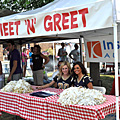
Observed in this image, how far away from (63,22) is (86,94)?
114 centimetres

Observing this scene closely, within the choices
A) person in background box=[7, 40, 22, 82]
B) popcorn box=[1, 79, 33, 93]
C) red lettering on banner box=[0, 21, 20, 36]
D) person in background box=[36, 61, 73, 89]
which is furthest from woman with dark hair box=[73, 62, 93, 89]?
person in background box=[7, 40, 22, 82]

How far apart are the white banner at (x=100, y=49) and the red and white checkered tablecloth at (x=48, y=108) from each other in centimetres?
287

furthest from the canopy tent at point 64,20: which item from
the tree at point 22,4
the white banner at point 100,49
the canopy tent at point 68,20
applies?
the tree at point 22,4

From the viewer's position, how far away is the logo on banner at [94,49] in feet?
20.7

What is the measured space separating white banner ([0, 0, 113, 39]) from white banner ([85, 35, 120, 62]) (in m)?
3.06

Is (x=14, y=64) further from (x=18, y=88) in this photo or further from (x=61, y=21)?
(x=61, y=21)

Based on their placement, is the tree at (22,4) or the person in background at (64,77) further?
the tree at (22,4)

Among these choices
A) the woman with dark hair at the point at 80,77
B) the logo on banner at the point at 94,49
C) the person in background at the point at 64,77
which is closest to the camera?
the woman with dark hair at the point at 80,77

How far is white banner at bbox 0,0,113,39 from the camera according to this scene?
8.84 feet

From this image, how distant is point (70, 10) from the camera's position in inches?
120

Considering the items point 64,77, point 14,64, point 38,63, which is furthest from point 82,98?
point 38,63

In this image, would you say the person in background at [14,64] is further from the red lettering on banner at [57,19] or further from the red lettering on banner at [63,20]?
the red lettering on banner at [57,19]

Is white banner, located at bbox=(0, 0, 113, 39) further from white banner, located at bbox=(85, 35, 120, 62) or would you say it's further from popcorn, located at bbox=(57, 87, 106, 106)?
white banner, located at bbox=(85, 35, 120, 62)

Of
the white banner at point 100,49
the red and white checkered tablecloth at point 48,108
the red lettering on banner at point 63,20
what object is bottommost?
the red and white checkered tablecloth at point 48,108
